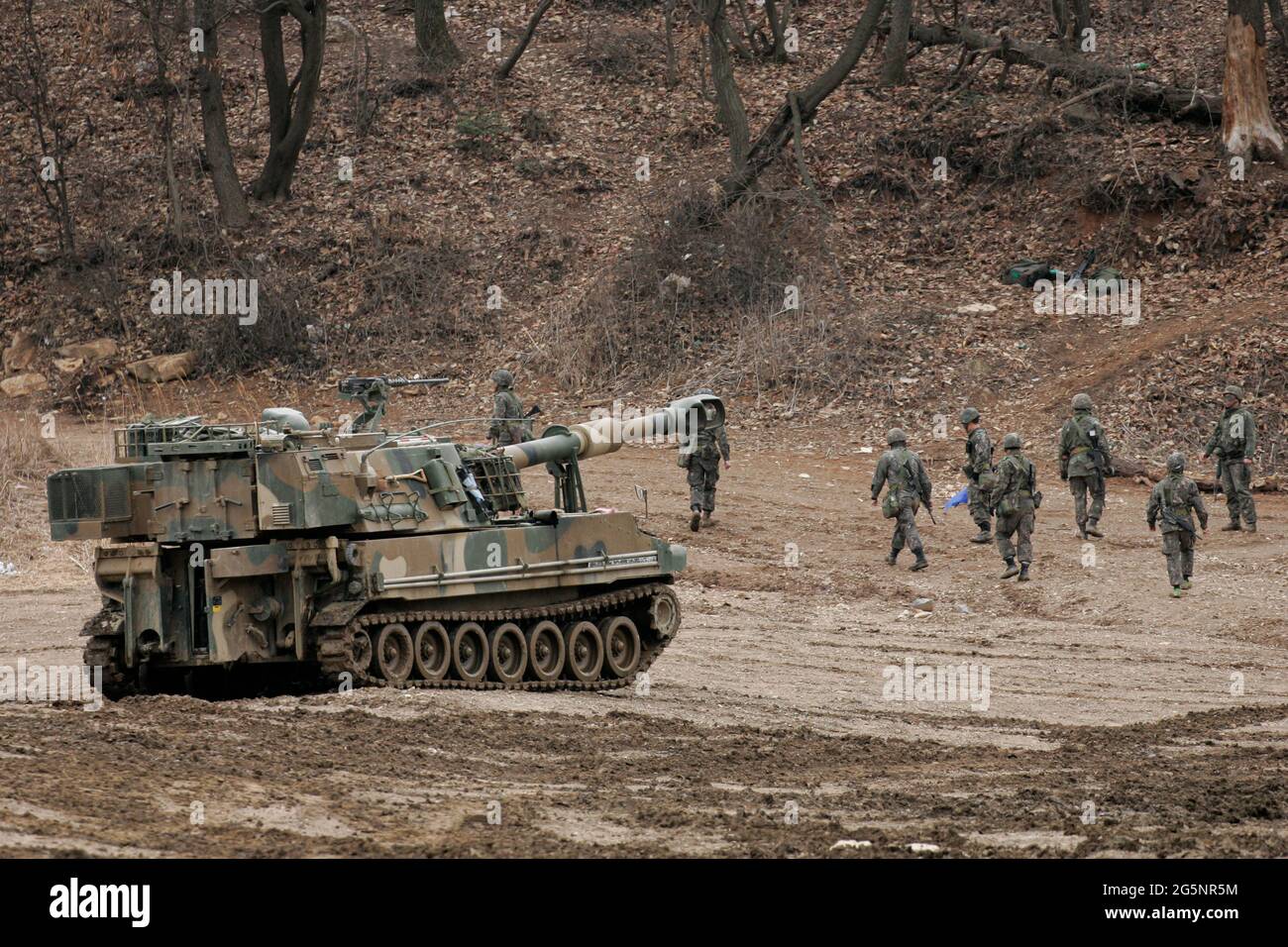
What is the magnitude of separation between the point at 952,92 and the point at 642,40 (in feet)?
23.5

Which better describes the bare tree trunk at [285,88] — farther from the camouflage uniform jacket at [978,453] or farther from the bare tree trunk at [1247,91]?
the camouflage uniform jacket at [978,453]

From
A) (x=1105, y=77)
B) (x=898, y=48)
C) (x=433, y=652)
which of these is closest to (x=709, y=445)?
(x=433, y=652)

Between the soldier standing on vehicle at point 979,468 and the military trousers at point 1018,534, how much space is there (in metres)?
0.98

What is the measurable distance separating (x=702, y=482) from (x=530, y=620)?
732cm

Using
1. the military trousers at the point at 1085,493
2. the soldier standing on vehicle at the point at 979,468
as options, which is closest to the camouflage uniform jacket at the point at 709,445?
the soldier standing on vehicle at the point at 979,468

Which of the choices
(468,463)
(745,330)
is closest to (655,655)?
(468,463)

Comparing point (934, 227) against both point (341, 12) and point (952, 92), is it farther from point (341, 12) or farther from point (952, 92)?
point (341, 12)

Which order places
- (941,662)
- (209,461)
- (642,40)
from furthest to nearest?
(642,40) → (941,662) → (209,461)

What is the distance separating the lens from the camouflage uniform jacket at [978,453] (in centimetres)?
2077

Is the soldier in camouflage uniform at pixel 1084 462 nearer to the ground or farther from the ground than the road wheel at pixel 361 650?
farther from the ground

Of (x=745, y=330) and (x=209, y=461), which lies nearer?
(x=209, y=461)

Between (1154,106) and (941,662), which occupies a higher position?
(1154,106)

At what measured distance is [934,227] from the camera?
3144cm

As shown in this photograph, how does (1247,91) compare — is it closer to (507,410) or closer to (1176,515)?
(1176,515)
